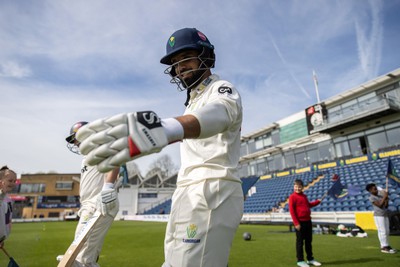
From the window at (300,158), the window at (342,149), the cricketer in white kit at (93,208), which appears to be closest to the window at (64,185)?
the window at (300,158)

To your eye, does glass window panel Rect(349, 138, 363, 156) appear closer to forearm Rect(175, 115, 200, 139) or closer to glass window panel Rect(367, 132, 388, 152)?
glass window panel Rect(367, 132, 388, 152)

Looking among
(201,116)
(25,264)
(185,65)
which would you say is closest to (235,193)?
(201,116)

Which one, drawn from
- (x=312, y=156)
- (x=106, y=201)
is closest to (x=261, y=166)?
(x=312, y=156)

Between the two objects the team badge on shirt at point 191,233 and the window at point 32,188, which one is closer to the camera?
the team badge on shirt at point 191,233

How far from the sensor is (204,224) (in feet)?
5.63

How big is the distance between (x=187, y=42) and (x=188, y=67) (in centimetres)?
21

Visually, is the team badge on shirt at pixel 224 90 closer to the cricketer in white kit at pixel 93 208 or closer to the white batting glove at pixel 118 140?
the white batting glove at pixel 118 140

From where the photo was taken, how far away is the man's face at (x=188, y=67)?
7.33ft

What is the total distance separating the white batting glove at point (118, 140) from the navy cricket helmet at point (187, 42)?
1180 millimetres

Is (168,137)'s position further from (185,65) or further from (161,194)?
(161,194)

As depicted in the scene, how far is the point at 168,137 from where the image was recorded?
1.30 meters

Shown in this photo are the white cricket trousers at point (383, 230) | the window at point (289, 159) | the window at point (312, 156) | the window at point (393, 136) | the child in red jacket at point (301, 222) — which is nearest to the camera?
the child in red jacket at point (301, 222)

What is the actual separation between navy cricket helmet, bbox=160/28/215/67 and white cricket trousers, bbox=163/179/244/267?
1.18m

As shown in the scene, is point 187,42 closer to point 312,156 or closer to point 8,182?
point 8,182
